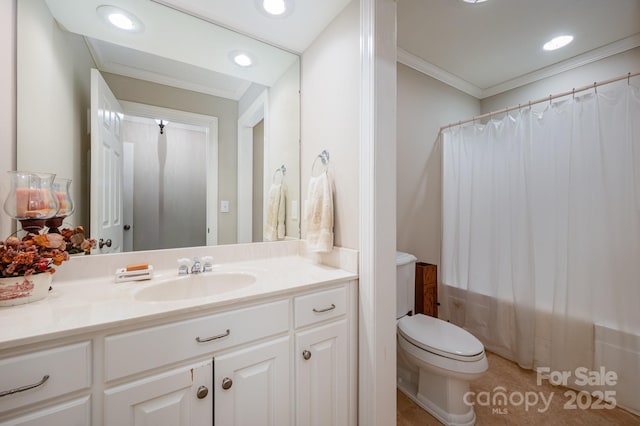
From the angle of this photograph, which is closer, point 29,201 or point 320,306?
point 29,201

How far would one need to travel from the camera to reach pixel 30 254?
2.59 ft

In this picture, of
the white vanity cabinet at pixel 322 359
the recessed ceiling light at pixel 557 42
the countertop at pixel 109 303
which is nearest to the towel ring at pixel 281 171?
the countertop at pixel 109 303

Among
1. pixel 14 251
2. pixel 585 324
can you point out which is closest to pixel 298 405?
pixel 14 251

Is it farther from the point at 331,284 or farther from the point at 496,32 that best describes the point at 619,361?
the point at 496,32

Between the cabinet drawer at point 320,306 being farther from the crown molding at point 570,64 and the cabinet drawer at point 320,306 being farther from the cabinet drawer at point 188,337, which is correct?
the crown molding at point 570,64

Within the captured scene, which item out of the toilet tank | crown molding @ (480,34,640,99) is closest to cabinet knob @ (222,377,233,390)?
the toilet tank

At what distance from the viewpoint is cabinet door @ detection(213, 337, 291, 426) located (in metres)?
0.89

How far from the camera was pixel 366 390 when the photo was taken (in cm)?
118

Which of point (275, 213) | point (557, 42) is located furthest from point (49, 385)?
point (557, 42)

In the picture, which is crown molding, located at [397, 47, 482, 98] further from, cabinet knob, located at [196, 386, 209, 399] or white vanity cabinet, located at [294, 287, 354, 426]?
cabinet knob, located at [196, 386, 209, 399]

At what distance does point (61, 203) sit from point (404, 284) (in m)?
1.86

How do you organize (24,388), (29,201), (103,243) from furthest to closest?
(103,243)
(29,201)
(24,388)

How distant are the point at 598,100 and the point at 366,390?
2.26 metres

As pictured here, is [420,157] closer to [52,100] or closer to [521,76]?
[521,76]
